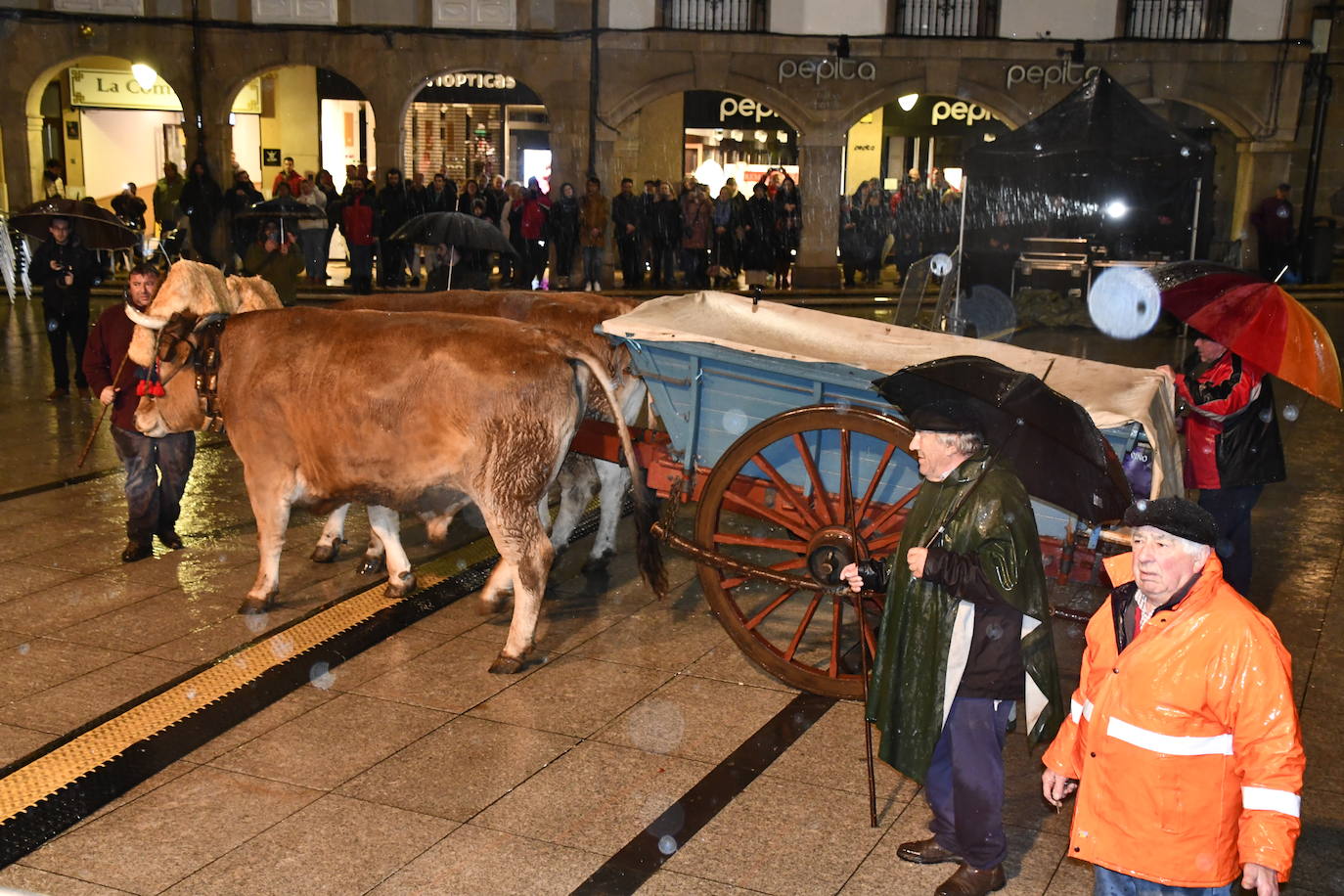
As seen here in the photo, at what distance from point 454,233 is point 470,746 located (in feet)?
25.9

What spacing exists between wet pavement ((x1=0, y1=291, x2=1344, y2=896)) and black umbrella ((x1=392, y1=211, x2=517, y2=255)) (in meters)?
4.79

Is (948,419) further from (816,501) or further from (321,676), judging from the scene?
(321,676)

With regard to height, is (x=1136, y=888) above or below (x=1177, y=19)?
below

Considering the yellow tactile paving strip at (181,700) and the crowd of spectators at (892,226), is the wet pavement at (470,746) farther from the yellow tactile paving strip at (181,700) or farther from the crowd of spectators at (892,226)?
the crowd of spectators at (892,226)

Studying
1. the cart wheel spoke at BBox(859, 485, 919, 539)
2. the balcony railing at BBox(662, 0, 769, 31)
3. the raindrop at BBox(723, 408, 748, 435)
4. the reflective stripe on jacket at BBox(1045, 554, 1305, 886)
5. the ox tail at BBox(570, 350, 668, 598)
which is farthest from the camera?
the balcony railing at BBox(662, 0, 769, 31)

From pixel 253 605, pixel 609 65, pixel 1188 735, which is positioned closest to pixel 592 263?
pixel 609 65

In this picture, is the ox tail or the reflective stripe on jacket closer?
the reflective stripe on jacket

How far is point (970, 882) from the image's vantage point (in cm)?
441

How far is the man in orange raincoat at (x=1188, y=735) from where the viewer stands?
10.6 ft

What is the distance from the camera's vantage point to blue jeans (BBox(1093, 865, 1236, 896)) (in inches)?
137

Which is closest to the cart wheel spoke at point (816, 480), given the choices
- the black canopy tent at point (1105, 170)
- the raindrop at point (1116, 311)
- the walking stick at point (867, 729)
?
the walking stick at point (867, 729)

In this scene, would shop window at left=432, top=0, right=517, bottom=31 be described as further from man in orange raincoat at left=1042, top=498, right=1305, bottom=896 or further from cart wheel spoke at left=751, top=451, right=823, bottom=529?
man in orange raincoat at left=1042, top=498, right=1305, bottom=896

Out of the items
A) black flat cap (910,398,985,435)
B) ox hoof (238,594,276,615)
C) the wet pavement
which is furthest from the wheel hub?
ox hoof (238,594,276,615)

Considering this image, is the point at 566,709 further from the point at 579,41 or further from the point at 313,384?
the point at 579,41
